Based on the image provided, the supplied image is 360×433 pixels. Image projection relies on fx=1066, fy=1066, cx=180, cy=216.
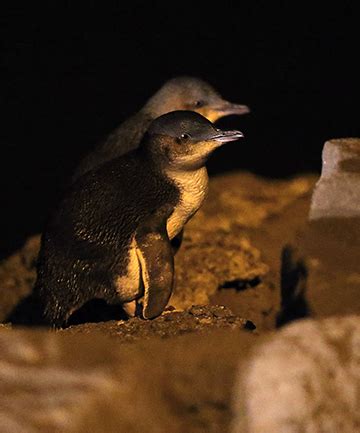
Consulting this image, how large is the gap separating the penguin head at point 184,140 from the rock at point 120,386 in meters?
2.06

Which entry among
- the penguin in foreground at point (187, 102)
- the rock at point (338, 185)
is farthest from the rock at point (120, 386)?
the penguin in foreground at point (187, 102)

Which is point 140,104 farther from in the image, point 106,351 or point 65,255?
point 106,351

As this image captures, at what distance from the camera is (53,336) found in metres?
2.87

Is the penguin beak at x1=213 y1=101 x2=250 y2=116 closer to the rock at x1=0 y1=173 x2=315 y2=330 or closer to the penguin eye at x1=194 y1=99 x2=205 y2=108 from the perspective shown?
the penguin eye at x1=194 y1=99 x2=205 y2=108

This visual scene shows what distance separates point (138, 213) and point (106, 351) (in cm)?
189

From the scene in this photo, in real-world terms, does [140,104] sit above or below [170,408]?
below

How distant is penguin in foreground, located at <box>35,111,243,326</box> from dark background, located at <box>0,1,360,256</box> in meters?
1.95

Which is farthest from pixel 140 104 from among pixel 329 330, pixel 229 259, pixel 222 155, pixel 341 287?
pixel 329 330

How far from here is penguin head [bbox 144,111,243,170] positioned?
474 centimetres

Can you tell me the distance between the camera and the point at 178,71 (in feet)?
23.2

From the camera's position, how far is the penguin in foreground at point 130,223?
4551mm

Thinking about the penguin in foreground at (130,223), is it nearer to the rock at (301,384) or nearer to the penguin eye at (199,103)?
the penguin eye at (199,103)

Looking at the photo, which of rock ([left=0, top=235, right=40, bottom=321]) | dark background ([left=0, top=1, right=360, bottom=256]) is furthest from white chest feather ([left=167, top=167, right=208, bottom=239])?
dark background ([left=0, top=1, right=360, bottom=256])

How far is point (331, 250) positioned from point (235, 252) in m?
2.99
